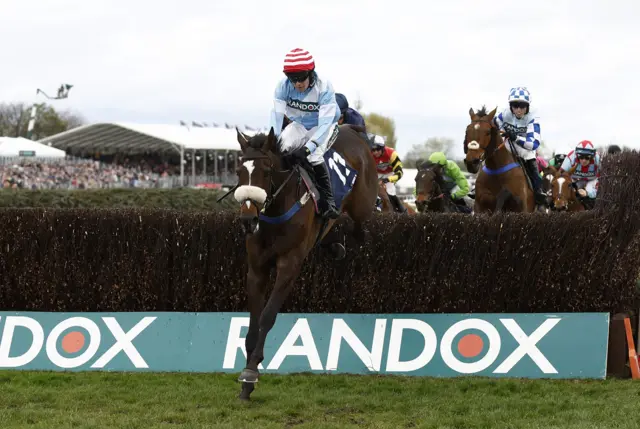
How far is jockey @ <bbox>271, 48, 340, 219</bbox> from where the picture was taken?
638 centimetres

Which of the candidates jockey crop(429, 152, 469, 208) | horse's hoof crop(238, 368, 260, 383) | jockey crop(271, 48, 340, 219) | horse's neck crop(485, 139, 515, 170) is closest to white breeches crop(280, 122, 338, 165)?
jockey crop(271, 48, 340, 219)

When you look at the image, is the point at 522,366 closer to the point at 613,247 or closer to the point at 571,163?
the point at 613,247

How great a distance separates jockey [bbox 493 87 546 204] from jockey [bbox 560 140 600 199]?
1641 millimetres

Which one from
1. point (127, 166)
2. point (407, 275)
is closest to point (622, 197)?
point (407, 275)

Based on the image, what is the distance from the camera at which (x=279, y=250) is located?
20.0ft

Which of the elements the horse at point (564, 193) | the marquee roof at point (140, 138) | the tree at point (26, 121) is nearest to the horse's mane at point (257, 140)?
the horse at point (564, 193)

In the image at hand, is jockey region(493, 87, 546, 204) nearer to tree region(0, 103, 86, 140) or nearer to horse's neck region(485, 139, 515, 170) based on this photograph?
horse's neck region(485, 139, 515, 170)

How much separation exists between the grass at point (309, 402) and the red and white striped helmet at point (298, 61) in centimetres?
236

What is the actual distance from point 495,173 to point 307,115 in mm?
4158

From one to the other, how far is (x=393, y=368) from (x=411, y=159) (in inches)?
3018

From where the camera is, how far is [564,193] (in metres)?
11.7

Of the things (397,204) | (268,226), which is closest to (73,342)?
(268,226)

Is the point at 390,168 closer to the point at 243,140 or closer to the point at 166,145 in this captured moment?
the point at 243,140

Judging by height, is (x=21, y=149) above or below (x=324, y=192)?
below
